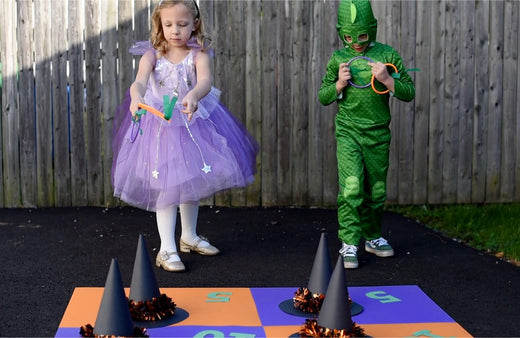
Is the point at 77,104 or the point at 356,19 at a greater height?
the point at 356,19

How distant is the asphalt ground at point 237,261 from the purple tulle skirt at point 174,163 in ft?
1.72

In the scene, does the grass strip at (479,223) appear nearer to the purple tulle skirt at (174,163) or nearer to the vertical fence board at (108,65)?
the purple tulle skirt at (174,163)

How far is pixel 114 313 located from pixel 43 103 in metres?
4.13

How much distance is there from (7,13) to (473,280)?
16.1ft

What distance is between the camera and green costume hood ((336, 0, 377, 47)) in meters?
4.88

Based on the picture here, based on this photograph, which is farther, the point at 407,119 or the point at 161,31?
the point at 407,119

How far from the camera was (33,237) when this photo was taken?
5879mm

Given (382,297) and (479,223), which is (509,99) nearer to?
(479,223)

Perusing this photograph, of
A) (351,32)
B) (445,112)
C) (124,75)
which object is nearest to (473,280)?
(351,32)

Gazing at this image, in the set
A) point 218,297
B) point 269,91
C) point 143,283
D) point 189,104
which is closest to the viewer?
point 143,283

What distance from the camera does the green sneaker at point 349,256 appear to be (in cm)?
492

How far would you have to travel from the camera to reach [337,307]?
3.46 metres

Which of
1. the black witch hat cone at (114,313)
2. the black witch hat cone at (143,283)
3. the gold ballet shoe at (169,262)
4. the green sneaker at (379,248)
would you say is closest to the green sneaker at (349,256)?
the green sneaker at (379,248)

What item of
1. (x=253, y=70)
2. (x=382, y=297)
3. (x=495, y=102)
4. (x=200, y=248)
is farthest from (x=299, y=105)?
(x=382, y=297)
